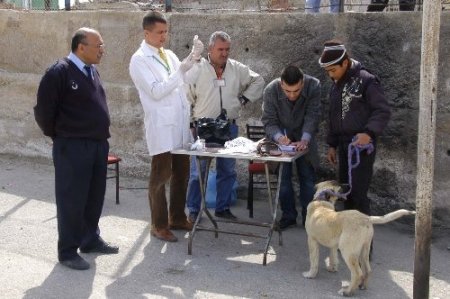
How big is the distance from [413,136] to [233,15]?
244 centimetres

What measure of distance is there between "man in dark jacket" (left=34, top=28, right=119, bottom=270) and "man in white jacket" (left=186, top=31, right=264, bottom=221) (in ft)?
4.47

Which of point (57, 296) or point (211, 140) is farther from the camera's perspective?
point (211, 140)

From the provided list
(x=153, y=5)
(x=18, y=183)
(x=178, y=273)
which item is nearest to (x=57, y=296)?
(x=178, y=273)

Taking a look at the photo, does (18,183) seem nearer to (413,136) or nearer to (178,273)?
(178,273)

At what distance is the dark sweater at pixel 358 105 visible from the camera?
209 inches

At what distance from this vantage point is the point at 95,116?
520 centimetres

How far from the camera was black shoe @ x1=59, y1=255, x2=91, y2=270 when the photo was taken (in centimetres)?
522

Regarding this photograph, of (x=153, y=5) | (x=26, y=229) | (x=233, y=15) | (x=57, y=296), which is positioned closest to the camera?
(x=57, y=296)

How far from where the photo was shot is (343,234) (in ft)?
15.7

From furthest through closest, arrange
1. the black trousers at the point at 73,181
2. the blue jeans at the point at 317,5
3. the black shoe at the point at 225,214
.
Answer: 1. the blue jeans at the point at 317,5
2. the black shoe at the point at 225,214
3. the black trousers at the point at 73,181

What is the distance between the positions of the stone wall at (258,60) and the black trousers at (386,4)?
406mm

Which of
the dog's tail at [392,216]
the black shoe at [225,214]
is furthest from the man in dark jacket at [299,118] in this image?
the dog's tail at [392,216]

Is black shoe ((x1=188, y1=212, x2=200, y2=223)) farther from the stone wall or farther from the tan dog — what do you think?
the tan dog

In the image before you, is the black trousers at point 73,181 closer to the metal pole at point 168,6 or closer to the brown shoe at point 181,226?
the brown shoe at point 181,226
